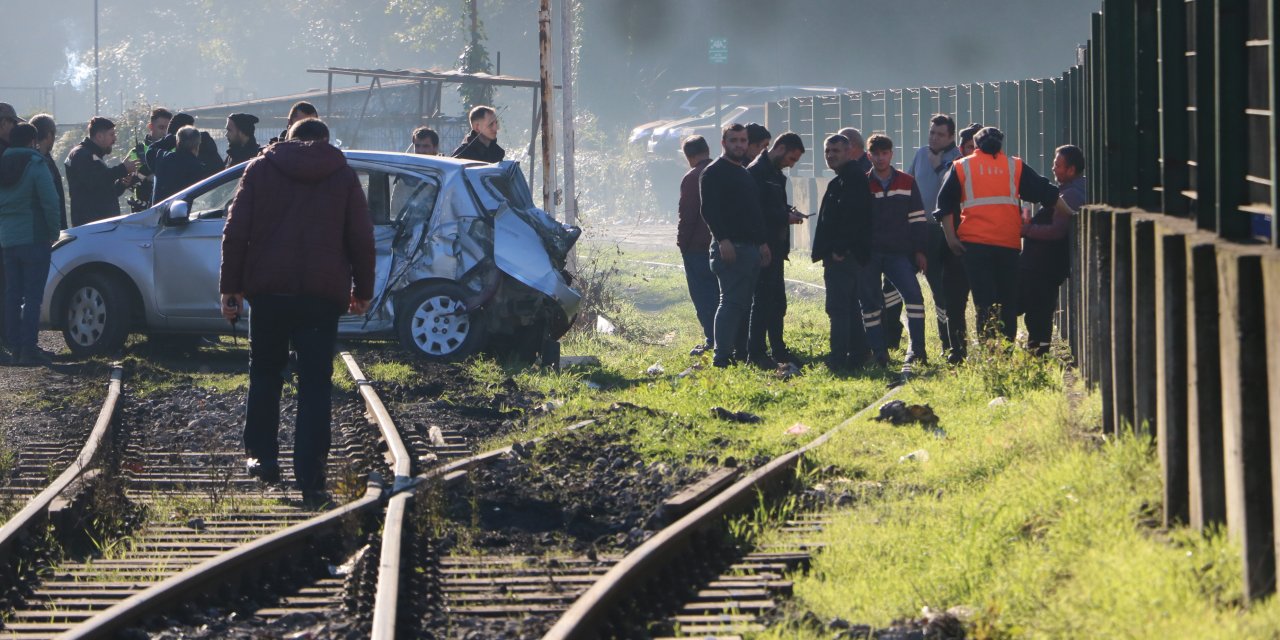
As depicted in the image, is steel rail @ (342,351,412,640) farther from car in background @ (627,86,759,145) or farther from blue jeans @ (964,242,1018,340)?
car in background @ (627,86,759,145)

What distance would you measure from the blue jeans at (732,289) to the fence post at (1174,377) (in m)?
6.41

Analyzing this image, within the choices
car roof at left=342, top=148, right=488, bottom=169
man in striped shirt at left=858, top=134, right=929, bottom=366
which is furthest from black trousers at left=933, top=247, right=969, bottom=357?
car roof at left=342, top=148, right=488, bottom=169

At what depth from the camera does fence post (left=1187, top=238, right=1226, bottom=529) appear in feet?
17.1

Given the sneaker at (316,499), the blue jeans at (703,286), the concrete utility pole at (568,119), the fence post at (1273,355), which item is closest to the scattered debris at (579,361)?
the blue jeans at (703,286)

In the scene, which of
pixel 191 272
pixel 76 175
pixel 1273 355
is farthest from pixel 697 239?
pixel 1273 355

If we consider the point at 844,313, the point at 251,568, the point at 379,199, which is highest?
the point at 379,199

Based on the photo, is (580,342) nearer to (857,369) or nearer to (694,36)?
(857,369)

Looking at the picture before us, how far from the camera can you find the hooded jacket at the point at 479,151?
14617 mm

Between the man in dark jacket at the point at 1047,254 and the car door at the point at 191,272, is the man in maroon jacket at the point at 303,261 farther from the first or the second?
the car door at the point at 191,272

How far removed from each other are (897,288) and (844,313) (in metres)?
0.45

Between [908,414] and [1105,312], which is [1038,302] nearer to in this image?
[908,414]

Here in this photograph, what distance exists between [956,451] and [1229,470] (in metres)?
3.15

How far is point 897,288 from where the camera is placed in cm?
1248

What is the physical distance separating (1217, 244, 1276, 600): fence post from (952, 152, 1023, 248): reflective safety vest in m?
6.33
